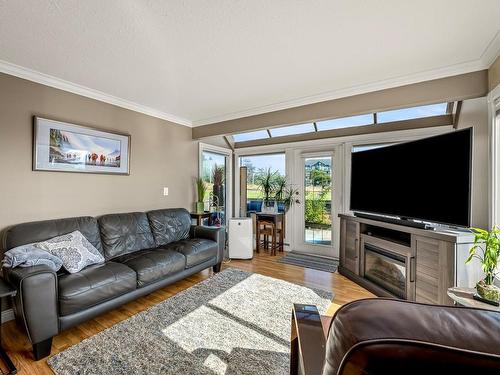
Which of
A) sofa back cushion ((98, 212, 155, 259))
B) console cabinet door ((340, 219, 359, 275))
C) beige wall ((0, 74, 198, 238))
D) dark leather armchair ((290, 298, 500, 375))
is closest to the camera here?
dark leather armchair ((290, 298, 500, 375))

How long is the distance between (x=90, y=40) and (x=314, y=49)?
1831 mm

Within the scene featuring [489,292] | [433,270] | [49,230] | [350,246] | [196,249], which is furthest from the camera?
[350,246]

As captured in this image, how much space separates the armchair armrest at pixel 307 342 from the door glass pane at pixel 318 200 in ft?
10.5

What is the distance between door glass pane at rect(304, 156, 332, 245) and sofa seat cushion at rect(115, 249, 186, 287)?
2.60m

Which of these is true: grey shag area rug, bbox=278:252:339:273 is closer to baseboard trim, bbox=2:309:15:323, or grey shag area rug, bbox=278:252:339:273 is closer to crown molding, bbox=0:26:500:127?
crown molding, bbox=0:26:500:127

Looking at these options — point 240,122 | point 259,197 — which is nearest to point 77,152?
point 240,122

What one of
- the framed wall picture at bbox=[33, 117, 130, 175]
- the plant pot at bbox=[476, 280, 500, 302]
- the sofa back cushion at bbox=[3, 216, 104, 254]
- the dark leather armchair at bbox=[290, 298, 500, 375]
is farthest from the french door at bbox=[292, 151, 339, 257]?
the dark leather armchair at bbox=[290, 298, 500, 375]

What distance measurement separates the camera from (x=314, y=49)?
198 cm

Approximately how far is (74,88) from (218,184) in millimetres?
2820

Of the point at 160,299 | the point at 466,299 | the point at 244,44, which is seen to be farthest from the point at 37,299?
the point at 466,299

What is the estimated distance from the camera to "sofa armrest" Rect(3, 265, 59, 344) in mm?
1647

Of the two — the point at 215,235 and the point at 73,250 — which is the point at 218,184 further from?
the point at 73,250

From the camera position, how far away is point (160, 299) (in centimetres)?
261

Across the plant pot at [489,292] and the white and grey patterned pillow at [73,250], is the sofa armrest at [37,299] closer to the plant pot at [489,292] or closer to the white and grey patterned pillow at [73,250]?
the white and grey patterned pillow at [73,250]
